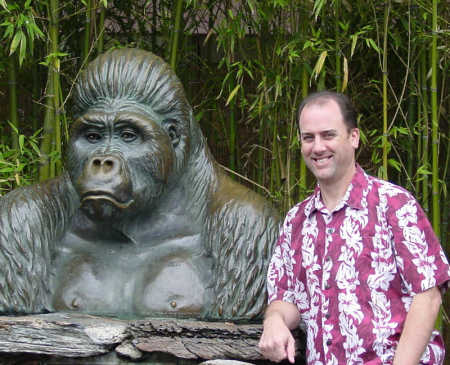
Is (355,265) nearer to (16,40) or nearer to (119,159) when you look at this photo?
(119,159)

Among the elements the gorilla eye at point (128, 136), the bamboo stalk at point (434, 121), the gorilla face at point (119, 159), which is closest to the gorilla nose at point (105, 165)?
the gorilla face at point (119, 159)

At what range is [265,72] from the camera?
374 centimetres

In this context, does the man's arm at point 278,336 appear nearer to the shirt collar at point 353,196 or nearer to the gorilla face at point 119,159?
the shirt collar at point 353,196

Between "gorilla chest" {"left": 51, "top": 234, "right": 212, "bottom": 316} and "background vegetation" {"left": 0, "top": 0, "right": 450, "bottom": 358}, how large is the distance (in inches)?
28.0

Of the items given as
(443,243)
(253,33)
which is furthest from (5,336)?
(443,243)

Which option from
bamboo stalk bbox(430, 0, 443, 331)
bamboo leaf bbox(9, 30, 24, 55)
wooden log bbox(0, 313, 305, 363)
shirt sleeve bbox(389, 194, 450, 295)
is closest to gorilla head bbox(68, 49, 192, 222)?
wooden log bbox(0, 313, 305, 363)

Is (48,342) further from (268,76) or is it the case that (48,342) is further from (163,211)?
(268,76)

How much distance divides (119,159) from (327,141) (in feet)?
2.28

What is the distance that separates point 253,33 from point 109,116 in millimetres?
1425

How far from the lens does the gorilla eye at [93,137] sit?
278 centimetres

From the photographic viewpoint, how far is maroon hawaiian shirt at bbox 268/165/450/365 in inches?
88.7

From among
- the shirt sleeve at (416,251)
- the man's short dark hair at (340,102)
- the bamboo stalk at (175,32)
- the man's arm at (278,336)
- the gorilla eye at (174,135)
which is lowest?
the man's arm at (278,336)

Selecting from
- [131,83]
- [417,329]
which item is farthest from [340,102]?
[131,83]

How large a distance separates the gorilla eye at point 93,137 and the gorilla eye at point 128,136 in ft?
0.24
